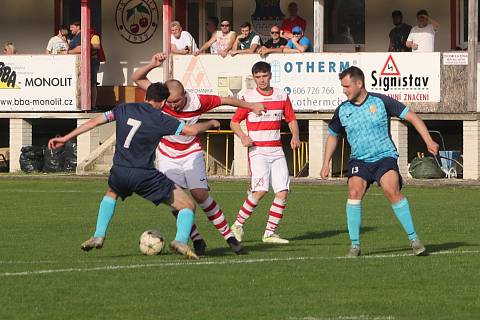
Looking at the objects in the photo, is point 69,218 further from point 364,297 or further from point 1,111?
point 1,111

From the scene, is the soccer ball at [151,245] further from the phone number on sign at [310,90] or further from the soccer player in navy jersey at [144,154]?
the phone number on sign at [310,90]

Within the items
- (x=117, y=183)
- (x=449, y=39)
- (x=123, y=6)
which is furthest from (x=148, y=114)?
(x=123, y=6)

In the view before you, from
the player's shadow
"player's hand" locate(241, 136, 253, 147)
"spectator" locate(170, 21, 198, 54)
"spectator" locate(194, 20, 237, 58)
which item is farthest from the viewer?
"spectator" locate(170, 21, 198, 54)

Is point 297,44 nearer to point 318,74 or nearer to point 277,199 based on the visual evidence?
point 318,74

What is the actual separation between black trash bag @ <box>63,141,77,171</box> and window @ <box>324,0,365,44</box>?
6481 mm

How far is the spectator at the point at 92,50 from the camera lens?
3316cm

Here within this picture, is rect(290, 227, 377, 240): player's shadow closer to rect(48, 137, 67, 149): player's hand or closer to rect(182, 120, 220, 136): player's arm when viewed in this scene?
rect(182, 120, 220, 136): player's arm

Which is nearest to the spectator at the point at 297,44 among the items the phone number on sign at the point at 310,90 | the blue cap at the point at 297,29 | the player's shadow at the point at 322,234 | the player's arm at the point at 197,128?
the blue cap at the point at 297,29

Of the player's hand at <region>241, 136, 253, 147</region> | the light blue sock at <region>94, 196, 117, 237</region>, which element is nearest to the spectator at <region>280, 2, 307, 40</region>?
the player's hand at <region>241, 136, 253, 147</region>

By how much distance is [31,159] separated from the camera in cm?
3322

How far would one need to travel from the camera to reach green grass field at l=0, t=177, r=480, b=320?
10.7 meters

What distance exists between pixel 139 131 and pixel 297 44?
17.7 m

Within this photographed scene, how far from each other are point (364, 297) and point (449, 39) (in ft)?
72.4

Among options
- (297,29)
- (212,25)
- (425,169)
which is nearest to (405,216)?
(425,169)
